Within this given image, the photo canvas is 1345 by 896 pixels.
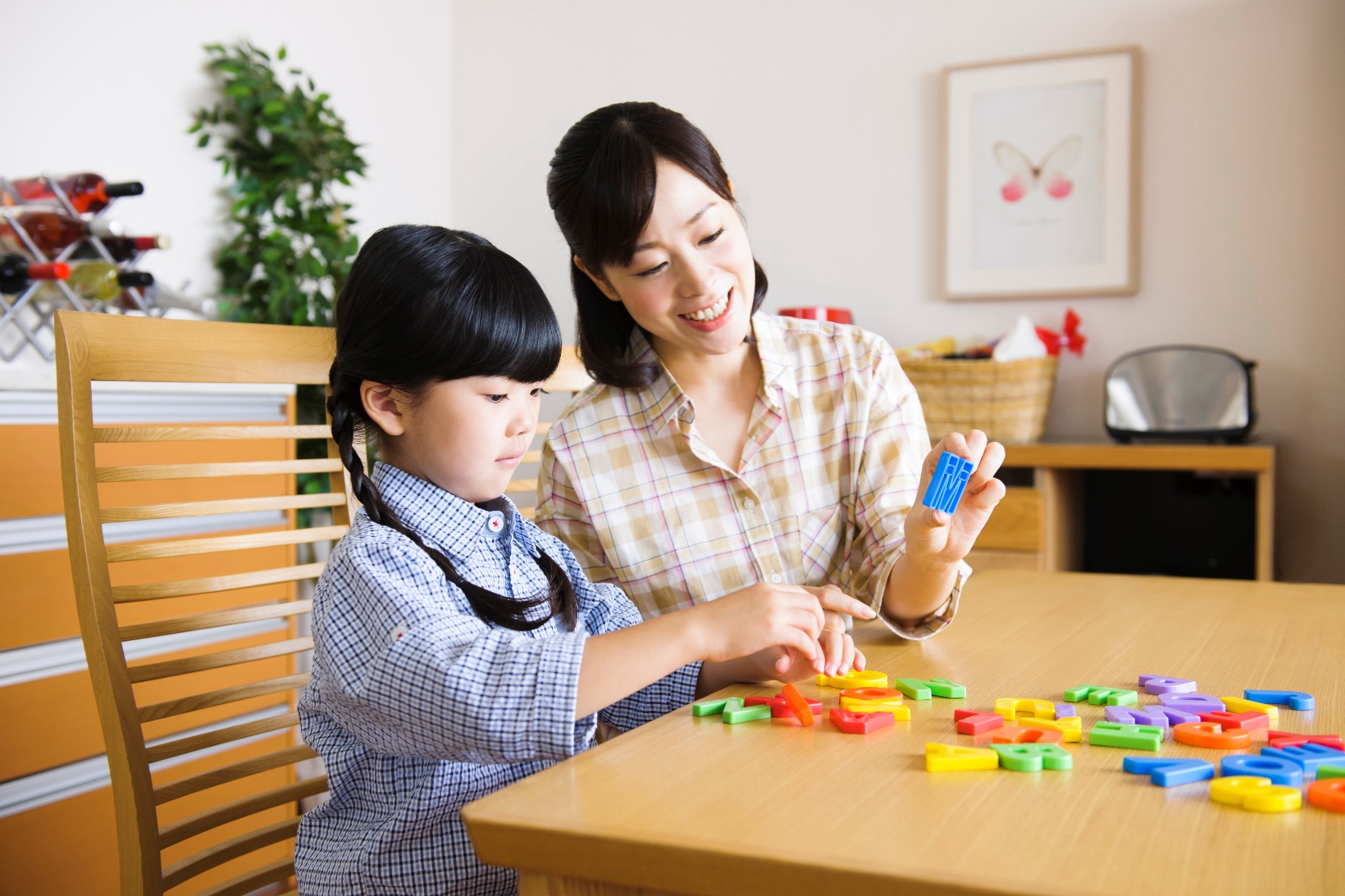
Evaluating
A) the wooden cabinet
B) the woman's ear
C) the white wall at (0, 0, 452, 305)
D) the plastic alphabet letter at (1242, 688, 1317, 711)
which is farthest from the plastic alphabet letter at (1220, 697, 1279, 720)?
the white wall at (0, 0, 452, 305)

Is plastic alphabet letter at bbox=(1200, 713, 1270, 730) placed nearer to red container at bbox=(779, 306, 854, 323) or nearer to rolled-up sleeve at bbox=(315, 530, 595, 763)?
rolled-up sleeve at bbox=(315, 530, 595, 763)

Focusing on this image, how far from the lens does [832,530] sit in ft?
4.49

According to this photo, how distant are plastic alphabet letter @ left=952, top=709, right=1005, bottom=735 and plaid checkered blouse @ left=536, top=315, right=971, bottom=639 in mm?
491

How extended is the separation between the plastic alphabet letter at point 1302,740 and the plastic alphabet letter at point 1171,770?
9cm

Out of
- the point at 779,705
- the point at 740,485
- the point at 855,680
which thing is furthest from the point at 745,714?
the point at 740,485

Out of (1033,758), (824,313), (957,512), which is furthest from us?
(824,313)

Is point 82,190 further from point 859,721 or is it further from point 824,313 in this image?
point 859,721

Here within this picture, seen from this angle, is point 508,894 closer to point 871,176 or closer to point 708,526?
point 708,526

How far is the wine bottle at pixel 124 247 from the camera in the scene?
253cm

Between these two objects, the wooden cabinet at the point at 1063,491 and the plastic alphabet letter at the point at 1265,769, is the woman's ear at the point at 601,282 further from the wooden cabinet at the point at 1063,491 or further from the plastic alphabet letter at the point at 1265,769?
the wooden cabinet at the point at 1063,491

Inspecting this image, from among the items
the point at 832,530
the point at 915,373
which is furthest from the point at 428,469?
the point at 915,373

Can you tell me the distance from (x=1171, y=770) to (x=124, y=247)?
2602 mm

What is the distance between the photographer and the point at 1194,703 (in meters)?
0.84

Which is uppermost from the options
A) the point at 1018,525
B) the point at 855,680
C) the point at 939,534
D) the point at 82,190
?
the point at 82,190
